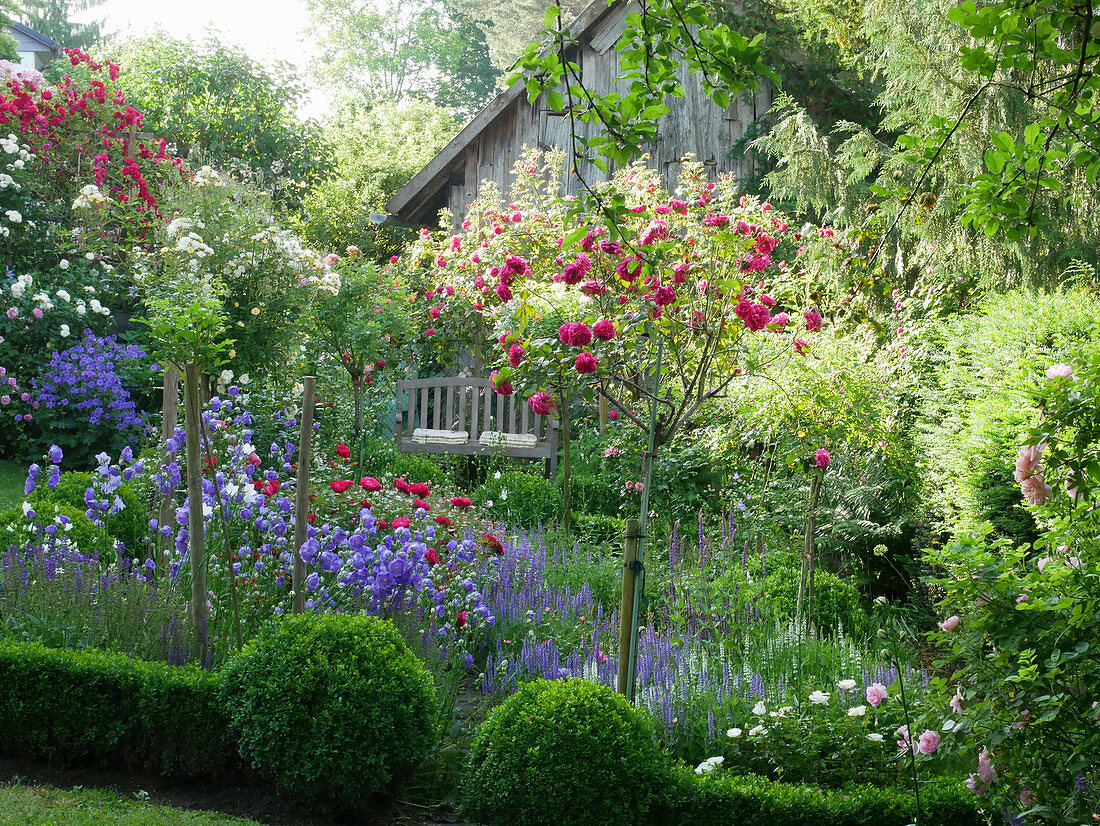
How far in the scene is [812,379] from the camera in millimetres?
4770

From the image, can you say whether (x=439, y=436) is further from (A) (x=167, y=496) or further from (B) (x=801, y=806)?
(B) (x=801, y=806)

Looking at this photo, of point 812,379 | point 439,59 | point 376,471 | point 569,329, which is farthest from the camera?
point 439,59

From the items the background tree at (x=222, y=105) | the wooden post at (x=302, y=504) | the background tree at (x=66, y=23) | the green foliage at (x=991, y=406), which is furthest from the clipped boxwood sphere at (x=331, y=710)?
the background tree at (x=66, y=23)

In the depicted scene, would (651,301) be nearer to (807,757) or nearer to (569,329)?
(569,329)

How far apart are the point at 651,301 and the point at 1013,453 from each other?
2.00 metres

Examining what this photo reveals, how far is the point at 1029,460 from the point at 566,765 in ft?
5.09

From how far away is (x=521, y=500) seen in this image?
22.8 ft

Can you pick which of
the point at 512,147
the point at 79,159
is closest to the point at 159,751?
the point at 79,159

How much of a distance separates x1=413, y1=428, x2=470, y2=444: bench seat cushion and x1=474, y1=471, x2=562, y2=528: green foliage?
1388 millimetres

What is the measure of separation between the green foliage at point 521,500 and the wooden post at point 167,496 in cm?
271

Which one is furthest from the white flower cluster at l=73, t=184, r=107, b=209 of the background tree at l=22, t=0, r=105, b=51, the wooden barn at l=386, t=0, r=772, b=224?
the background tree at l=22, t=0, r=105, b=51

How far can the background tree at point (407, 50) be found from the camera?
27.4 metres

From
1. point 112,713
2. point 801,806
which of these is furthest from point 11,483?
point 801,806

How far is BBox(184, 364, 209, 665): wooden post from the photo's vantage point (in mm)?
3318
